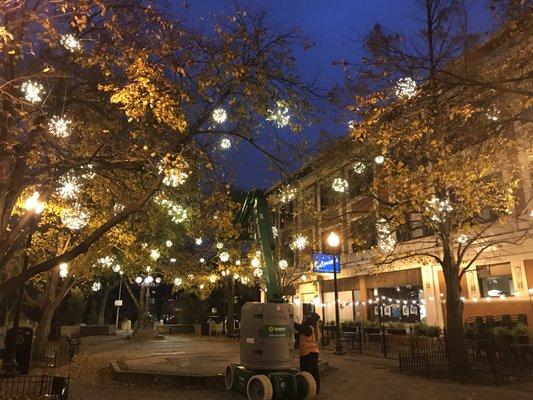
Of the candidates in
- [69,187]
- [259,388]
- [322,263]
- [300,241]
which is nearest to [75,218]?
[69,187]

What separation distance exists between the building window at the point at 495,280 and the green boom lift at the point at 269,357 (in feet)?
46.5

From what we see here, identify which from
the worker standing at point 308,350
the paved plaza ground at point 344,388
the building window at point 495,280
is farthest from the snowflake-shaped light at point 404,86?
the building window at point 495,280

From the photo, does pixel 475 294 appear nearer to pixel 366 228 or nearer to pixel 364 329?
pixel 364 329

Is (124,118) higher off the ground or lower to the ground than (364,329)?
higher

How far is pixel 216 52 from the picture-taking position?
1038 cm

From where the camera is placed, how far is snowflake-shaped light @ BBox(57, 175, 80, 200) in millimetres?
13578

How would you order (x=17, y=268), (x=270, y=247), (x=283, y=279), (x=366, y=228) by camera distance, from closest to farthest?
(x=270, y=247)
(x=366, y=228)
(x=17, y=268)
(x=283, y=279)

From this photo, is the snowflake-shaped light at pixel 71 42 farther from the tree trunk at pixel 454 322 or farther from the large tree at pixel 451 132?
the tree trunk at pixel 454 322

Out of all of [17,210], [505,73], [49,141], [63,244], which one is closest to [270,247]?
[49,141]

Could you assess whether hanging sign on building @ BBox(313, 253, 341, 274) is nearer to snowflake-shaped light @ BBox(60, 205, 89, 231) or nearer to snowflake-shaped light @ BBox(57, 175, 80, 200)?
snowflake-shaped light @ BBox(60, 205, 89, 231)

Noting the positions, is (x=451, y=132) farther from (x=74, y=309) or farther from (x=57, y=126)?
(x=74, y=309)

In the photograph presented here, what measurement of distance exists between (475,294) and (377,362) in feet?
25.5

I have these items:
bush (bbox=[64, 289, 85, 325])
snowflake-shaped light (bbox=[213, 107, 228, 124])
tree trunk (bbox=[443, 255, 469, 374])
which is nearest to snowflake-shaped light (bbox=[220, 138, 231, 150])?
snowflake-shaped light (bbox=[213, 107, 228, 124])

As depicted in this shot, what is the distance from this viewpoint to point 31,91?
10.8 meters
